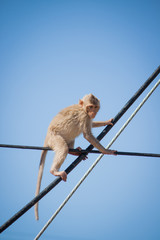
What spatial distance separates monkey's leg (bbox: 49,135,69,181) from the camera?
6272 mm

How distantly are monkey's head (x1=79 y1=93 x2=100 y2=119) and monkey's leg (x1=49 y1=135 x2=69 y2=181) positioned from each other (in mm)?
905

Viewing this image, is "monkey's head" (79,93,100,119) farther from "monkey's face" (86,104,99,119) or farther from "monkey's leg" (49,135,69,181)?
"monkey's leg" (49,135,69,181)

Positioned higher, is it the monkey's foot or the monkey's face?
the monkey's face

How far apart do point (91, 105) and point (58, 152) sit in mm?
Answer: 1405

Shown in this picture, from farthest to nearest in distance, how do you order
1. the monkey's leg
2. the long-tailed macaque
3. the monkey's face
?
the monkey's face → the long-tailed macaque → the monkey's leg

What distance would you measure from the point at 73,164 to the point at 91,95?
8.32ft

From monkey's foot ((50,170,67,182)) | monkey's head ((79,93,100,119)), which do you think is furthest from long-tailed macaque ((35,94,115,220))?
monkey's foot ((50,170,67,182))

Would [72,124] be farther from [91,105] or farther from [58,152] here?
[58,152]

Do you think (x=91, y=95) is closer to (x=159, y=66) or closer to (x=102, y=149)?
(x=102, y=149)

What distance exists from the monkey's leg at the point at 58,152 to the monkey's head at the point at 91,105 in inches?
35.6

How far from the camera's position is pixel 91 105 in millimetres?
7059

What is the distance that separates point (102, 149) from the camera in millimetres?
6215

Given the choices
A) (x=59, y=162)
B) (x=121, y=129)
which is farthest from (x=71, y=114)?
(x=121, y=129)

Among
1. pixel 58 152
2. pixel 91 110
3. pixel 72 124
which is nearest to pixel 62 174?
pixel 58 152
